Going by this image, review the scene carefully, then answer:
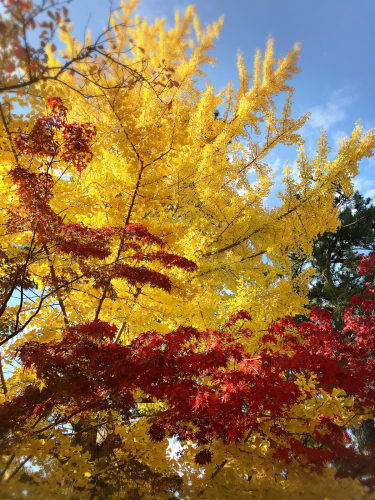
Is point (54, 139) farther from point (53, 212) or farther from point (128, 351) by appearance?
point (128, 351)

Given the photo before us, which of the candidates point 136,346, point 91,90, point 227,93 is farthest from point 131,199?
point 227,93

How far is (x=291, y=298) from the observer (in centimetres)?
527

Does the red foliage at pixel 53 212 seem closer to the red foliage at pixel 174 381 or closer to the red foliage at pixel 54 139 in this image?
the red foliage at pixel 54 139

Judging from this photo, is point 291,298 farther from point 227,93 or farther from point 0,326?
point 227,93

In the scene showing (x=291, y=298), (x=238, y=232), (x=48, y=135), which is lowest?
(x=291, y=298)

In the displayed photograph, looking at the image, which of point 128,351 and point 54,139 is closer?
point 128,351

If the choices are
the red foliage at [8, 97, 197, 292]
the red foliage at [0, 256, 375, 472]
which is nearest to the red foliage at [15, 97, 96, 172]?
the red foliage at [8, 97, 197, 292]

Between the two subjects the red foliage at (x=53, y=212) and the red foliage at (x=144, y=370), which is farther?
the red foliage at (x=53, y=212)

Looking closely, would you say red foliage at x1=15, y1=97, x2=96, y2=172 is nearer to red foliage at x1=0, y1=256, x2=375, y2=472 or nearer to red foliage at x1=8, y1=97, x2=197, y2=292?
red foliage at x1=8, y1=97, x2=197, y2=292

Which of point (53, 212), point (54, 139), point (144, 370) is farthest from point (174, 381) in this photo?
point (54, 139)

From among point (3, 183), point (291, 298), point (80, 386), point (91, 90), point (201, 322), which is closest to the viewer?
point (80, 386)

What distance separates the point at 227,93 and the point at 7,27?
7940mm

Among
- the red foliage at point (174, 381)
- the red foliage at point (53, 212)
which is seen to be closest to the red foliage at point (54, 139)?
the red foliage at point (53, 212)

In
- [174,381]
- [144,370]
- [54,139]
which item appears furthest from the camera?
[54,139]
